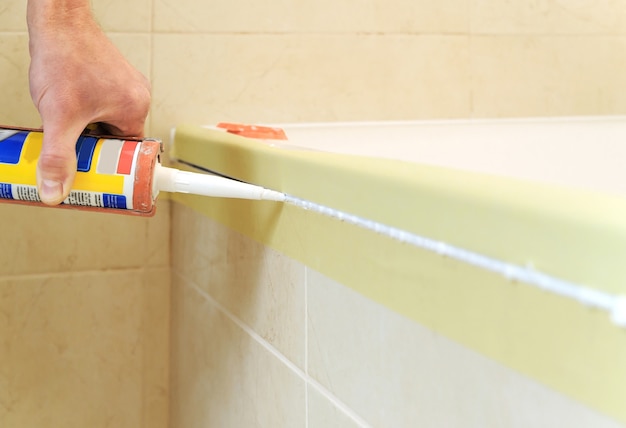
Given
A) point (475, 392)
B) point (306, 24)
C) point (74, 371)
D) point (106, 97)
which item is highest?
point (306, 24)

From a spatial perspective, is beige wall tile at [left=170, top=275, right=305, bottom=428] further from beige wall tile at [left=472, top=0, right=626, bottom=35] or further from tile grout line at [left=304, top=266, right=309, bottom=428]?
beige wall tile at [left=472, top=0, right=626, bottom=35]

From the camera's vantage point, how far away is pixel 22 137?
578 mm

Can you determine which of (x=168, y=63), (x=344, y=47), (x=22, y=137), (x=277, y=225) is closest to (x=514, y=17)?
(x=344, y=47)

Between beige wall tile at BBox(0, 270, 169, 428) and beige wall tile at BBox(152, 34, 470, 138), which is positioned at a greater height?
beige wall tile at BBox(152, 34, 470, 138)

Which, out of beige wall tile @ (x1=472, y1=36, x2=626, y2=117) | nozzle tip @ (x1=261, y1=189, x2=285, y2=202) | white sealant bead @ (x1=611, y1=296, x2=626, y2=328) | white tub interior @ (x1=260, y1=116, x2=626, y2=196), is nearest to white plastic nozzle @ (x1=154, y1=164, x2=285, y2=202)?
nozzle tip @ (x1=261, y1=189, x2=285, y2=202)

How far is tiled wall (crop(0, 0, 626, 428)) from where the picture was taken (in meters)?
0.89

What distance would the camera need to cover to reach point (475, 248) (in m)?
0.35

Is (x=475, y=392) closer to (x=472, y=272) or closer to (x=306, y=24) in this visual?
(x=472, y=272)

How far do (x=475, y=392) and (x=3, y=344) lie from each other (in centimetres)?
73

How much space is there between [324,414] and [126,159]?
249 mm

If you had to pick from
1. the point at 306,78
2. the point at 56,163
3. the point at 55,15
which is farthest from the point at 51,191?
the point at 306,78

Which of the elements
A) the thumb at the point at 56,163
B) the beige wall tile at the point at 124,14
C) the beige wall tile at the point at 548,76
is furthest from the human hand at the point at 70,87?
the beige wall tile at the point at 548,76

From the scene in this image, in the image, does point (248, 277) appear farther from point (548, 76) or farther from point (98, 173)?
point (548, 76)

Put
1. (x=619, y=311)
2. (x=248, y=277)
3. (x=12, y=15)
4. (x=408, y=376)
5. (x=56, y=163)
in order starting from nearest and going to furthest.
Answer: (x=619, y=311)
(x=408, y=376)
(x=56, y=163)
(x=248, y=277)
(x=12, y=15)
